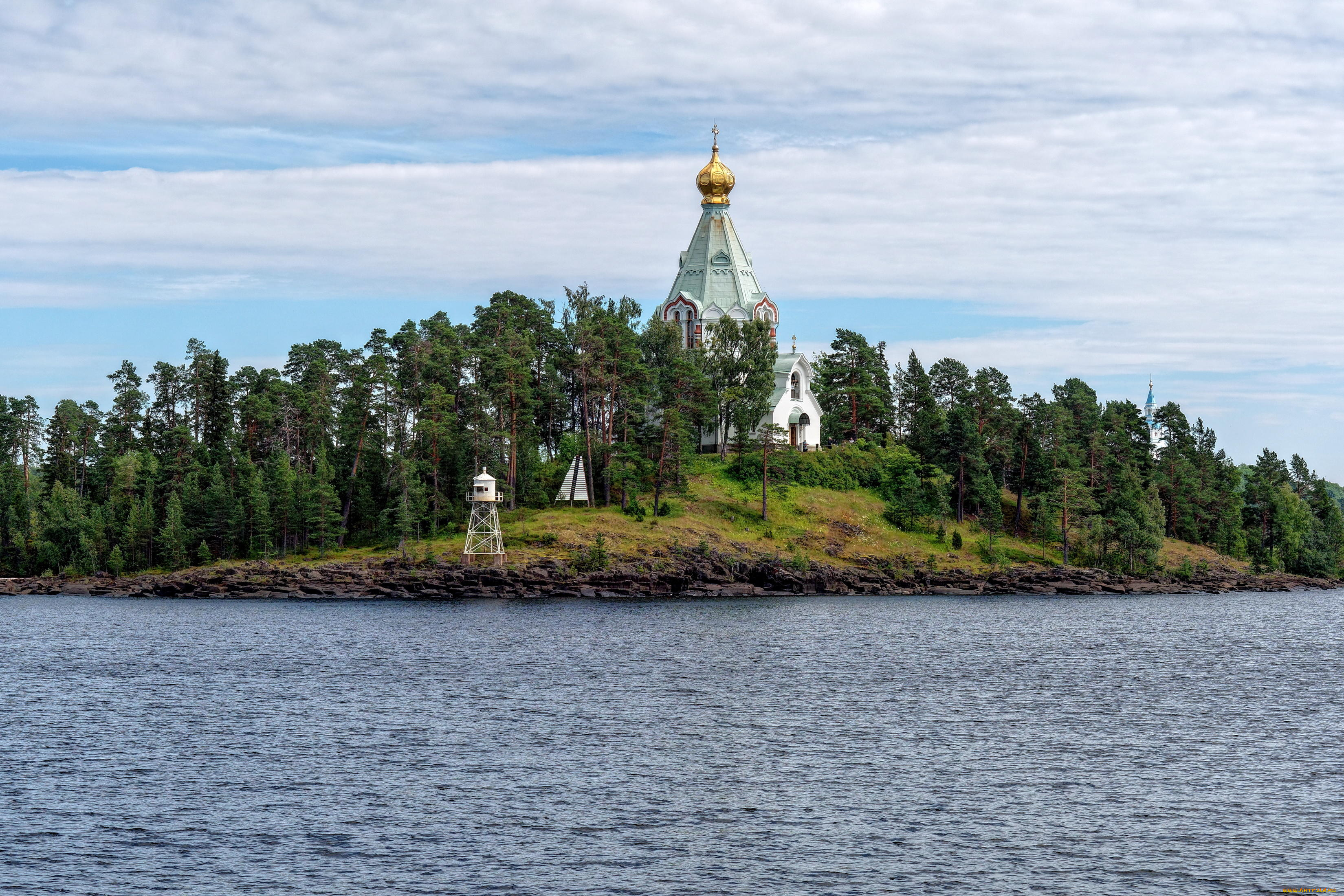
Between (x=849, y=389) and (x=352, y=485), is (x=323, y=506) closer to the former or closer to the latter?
(x=352, y=485)

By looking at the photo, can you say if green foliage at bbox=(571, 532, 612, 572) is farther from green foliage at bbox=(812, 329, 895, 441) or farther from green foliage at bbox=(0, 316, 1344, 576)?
green foliage at bbox=(812, 329, 895, 441)

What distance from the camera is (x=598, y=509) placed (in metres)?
99.5

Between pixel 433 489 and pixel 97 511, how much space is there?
29625 mm

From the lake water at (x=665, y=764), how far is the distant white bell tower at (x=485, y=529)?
24.4m

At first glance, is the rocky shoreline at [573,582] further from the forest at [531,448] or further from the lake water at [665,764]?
the lake water at [665,764]

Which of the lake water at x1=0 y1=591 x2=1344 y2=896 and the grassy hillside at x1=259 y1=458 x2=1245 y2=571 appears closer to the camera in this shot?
the lake water at x1=0 y1=591 x2=1344 y2=896

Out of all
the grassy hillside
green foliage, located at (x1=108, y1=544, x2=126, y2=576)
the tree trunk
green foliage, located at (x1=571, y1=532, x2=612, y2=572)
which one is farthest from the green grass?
green foliage, located at (x1=108, y1=544, x2=126, y2=576)

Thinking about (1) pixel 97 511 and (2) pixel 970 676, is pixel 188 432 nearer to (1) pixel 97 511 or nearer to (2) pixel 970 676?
(1) pixel 97 511

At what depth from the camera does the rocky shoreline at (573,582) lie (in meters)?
86.7

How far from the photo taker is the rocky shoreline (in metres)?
86.7

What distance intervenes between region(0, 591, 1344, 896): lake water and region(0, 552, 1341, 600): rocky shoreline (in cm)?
2165

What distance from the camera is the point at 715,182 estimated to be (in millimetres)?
121312

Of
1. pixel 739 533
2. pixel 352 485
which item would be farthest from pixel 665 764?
pixel 352 485

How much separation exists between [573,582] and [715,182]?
50305mm
